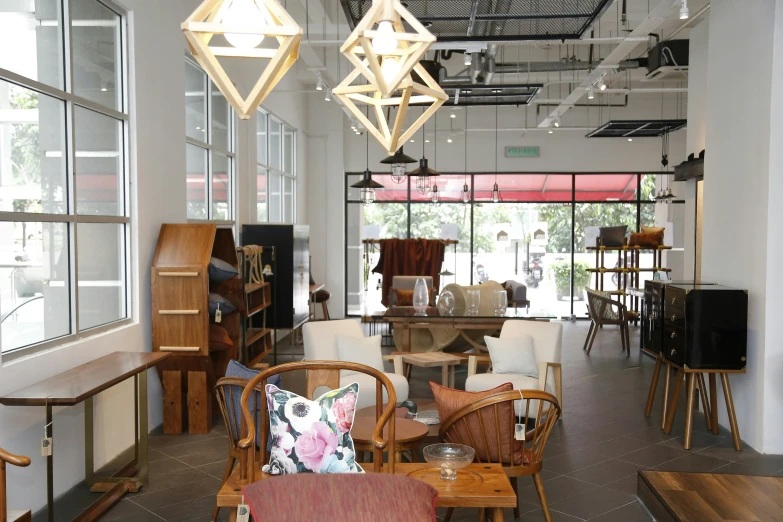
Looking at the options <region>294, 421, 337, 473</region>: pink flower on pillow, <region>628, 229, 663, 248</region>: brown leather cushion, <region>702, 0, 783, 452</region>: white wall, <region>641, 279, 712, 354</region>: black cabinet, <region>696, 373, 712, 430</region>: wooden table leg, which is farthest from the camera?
<region>628, 229, 663, 248</region>: brown leather cushion

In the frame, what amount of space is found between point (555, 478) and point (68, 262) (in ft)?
11.8

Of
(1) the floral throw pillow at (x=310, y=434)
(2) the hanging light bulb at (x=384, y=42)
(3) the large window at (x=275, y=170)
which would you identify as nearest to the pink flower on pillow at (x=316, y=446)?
(1) the floral throw pillow at (x=310, y=434)

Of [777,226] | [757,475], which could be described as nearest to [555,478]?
[757,475]

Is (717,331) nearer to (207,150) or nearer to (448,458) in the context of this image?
(448,458)

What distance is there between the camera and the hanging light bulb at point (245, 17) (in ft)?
6.61

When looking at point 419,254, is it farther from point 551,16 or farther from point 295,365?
point 295,365

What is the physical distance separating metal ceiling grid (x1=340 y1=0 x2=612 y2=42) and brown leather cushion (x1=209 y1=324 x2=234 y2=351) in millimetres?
2961

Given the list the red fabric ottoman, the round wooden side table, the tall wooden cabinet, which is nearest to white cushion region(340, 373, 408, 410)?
the round wooden side table

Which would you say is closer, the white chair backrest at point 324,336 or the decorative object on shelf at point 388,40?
the decorative object on shelf at point 388,40

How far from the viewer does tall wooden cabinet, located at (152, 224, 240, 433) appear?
5.99m

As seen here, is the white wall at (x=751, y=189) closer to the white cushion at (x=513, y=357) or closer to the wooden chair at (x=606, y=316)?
the white cushion at (x=513, y=357)

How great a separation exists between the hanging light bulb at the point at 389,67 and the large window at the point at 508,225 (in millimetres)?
12061

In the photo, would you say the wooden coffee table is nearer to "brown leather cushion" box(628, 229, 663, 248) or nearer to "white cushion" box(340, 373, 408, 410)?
"white cushion" box(340, 373, 408, 410)

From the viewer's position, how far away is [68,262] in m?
4.93
